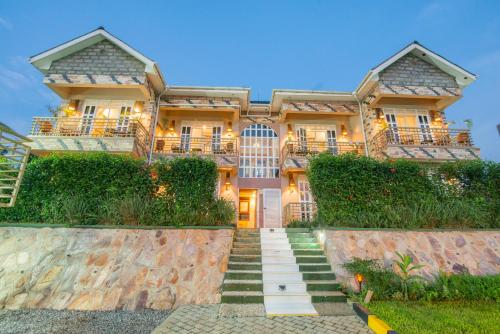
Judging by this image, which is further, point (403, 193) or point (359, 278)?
point (403, 193)

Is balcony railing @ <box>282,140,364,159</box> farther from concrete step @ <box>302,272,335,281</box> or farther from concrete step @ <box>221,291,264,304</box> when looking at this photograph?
concrete step @ <box>221,291,264,304</box>

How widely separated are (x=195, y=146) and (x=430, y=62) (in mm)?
13930

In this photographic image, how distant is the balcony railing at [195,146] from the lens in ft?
40.5

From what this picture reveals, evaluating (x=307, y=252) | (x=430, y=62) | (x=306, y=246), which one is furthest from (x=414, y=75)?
(x=307, y=252)

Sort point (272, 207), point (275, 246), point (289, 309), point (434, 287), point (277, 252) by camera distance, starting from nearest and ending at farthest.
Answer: point (289, 309) < point (434, 287) < point (277, 252) < point (275, 246) < point (272, 207)

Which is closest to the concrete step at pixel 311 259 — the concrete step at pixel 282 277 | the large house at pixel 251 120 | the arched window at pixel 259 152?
the concrete step at pixel 282 277

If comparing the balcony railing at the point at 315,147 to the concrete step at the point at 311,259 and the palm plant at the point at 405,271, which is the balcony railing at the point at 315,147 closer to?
the concrete step at the point at 311,259

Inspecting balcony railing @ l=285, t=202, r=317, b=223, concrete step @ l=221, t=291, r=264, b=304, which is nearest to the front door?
balcony railing @ l=285, t=202, r=317, b=223

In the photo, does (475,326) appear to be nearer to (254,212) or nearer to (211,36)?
(254,212)

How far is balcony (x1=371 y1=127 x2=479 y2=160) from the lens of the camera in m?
11.1

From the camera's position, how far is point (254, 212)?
43.7 ft

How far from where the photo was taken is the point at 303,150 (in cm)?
1301

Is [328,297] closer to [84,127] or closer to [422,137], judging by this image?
[422,137]

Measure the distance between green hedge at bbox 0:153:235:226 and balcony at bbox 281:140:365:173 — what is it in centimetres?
610
